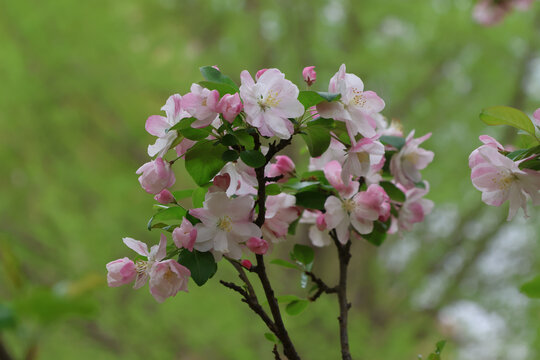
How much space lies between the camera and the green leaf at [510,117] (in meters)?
0.33

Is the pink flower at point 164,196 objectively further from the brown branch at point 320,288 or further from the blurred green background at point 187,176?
the blurred green background at point 187,176

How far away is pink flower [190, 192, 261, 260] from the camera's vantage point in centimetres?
35

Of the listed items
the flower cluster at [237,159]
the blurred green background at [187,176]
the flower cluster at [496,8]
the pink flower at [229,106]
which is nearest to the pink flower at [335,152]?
the flower cluster at [237,159]

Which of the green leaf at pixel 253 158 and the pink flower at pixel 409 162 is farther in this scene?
the pink flower at pixel 409 162

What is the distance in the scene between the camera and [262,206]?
37 centimetres

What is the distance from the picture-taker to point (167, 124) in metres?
0.38

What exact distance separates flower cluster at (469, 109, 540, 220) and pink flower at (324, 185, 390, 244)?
3.1 inches

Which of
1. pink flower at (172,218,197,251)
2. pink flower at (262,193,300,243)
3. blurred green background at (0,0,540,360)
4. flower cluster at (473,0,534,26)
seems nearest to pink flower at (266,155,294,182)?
pink flower at (262,193,300,243)

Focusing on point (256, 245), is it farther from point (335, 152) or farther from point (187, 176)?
point (187, 176)

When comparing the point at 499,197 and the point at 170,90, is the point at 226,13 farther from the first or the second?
the point at 499,197

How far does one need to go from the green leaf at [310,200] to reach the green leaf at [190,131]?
0.12 meters

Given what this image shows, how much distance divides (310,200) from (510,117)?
6.6 inches

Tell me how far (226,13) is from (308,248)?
2.38 meters

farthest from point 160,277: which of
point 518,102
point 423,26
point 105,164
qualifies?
point 518,102
